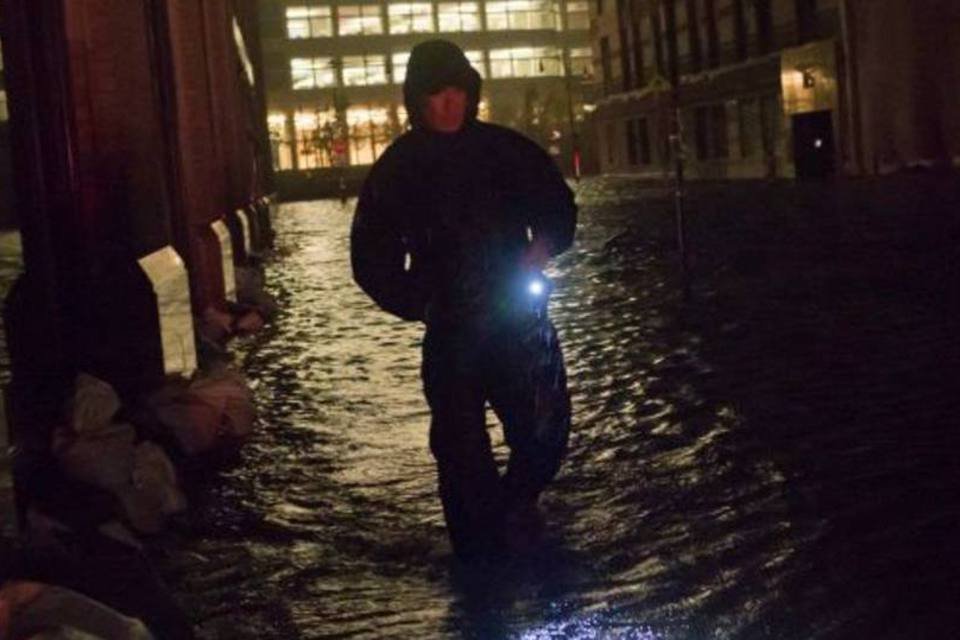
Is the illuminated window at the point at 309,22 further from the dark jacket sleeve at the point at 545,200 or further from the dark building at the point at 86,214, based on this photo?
the dark jacket sleeve at the point at 545,200

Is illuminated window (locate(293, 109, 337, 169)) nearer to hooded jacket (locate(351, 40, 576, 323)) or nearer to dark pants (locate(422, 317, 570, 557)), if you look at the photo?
dark pants (locate(422, 317, 570, 557))

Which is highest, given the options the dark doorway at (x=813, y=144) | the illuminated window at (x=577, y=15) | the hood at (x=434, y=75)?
the illuminated window at (x=577, y=15)

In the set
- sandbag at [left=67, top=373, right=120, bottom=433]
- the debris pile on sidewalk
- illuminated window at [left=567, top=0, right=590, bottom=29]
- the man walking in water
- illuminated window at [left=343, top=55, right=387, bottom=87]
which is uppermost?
illuminated window at [left=567, top=0, right=590, bottom=29]

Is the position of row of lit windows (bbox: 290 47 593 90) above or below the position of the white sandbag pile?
above

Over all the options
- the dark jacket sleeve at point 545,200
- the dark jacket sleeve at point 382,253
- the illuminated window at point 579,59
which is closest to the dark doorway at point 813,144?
the dark jacket sleeve at point 545,200

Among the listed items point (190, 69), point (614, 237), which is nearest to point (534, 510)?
point (190, 69)

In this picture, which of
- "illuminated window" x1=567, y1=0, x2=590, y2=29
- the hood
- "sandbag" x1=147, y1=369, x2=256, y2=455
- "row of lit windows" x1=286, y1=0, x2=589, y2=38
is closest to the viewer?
the hood

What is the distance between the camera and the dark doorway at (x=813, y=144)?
41.0 m

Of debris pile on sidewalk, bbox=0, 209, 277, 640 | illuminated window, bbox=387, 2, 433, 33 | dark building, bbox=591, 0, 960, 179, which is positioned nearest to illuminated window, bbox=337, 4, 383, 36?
illuminated window, bbox=387, 2, 433, 33

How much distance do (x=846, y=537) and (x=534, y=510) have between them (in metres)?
1.22

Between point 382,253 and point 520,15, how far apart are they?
9882cm

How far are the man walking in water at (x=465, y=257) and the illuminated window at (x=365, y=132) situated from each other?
297 feet

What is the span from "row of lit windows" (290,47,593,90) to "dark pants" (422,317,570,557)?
3511 inches

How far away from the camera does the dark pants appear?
14.8 ft
